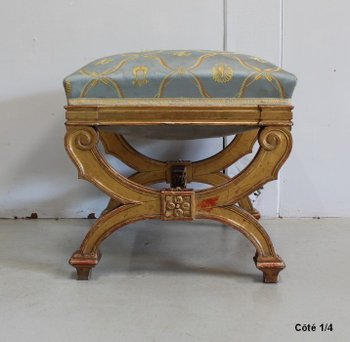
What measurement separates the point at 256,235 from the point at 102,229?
35 centimetres

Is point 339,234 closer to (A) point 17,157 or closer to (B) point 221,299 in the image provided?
(B) point 221,299

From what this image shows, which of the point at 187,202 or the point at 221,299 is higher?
the point at 187,202

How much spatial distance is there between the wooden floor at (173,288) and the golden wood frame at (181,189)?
82 millimetres

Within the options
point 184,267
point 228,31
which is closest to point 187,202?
point 184,267

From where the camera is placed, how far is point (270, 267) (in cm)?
103

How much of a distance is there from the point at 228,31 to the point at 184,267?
79 centimetres

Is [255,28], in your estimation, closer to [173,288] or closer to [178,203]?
[178,203]

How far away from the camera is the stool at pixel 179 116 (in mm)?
960

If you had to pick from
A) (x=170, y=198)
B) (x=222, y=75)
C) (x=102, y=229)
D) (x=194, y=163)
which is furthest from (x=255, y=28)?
(x=102, y=229)

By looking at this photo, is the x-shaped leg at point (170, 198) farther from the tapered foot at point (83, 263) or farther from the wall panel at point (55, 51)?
the wall panel at point (55, 51)

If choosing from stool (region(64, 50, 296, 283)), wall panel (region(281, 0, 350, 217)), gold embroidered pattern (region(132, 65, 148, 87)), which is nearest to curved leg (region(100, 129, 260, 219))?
wall panel (region(281, 0, 350, 217))

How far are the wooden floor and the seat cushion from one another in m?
0.40

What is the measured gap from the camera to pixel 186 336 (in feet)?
2.69

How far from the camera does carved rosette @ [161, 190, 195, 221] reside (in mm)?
1029
